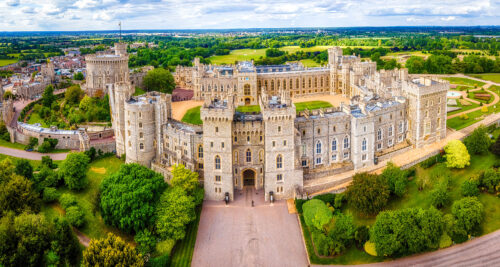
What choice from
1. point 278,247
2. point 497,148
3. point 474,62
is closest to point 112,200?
point 278,247

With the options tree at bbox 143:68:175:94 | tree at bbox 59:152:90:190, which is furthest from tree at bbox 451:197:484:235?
tree at bbox 143:68:175:94

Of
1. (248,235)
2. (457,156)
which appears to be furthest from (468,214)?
(248,235)

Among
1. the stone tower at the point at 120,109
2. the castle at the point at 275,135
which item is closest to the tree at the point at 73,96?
the stone tower at the point at 120,109

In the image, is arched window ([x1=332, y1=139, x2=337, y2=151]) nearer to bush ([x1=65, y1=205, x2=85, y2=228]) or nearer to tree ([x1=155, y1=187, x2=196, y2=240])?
tree ([x1=155, y1=187, x2=196, y2=240])

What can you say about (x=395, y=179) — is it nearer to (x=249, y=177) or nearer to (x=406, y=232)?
(x=406, y=232)

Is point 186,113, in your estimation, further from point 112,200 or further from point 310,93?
point 112,200

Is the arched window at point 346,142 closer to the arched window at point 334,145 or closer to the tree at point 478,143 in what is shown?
the arched window at point 334,145
